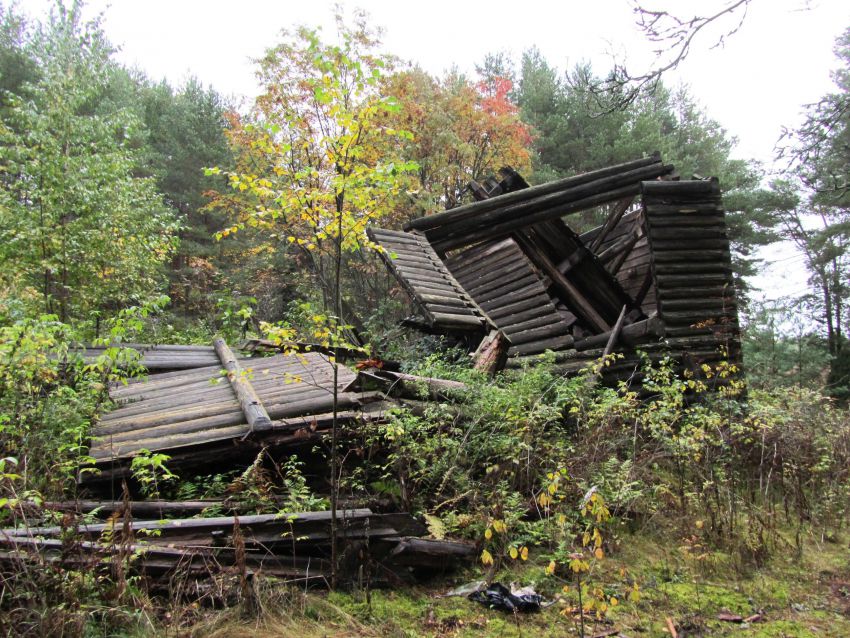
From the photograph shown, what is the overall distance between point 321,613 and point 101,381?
3.68 metres

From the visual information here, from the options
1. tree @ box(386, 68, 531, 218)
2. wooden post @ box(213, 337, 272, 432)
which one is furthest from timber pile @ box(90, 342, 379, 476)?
tree @ box(386, 68, 531, 218)

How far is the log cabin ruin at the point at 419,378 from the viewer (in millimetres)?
3656

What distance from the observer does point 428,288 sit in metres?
9.50

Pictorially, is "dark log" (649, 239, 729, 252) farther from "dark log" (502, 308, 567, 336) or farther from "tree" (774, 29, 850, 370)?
"tree" (774, 29, 850, 370)

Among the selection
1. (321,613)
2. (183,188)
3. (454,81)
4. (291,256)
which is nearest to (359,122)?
(321,613)

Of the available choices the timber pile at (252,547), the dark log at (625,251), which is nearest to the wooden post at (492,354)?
the timber pile at (252,547)

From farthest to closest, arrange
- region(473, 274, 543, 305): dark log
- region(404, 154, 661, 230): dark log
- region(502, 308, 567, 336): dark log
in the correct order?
1. region(404, 154, 661, 230): dark log
2. region(473, 274, 543, 305): dark log
3. region(502, 308, 567, 336): dark log

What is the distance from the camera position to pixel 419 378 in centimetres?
599

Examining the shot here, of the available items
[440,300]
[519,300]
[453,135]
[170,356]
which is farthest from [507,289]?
[453,135]

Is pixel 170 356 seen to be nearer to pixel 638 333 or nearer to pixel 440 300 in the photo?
pixel 440 300

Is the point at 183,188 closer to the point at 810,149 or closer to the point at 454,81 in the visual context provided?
the point at 454,81

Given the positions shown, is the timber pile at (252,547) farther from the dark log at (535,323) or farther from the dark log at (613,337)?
the dark log at (535,323)

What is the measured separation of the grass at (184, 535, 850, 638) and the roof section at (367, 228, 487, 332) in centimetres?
463

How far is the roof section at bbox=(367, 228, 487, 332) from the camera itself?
348 inches
